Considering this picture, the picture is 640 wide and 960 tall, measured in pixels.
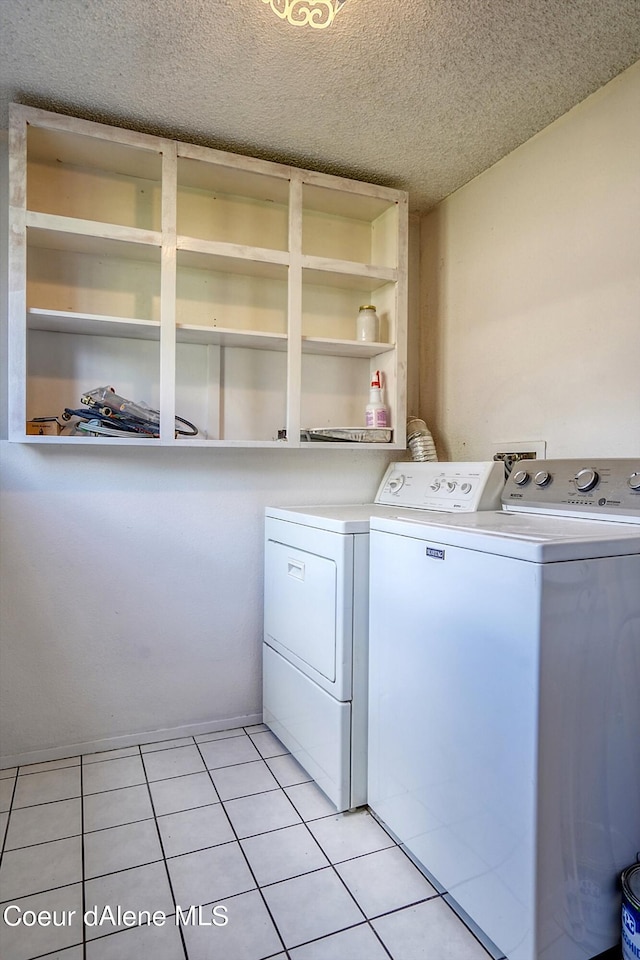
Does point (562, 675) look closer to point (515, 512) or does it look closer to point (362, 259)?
point (515, 512)

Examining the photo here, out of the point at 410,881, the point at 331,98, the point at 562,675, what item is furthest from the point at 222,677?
the point at 331,98

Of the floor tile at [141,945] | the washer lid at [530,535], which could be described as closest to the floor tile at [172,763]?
the floor tile at [141,945]

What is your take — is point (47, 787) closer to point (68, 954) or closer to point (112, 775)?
point (112, 775)

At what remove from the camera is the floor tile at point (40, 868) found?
4.55 ft

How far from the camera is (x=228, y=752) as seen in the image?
2.06 meters

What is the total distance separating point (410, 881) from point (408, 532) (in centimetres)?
90

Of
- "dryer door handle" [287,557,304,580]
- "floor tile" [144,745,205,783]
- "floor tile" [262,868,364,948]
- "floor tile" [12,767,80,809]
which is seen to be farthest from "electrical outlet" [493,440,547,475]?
"floor tile" [12,767,80,809]

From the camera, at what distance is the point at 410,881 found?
1.41 m

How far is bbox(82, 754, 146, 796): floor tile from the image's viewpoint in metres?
1.83

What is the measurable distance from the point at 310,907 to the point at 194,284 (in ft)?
6.89

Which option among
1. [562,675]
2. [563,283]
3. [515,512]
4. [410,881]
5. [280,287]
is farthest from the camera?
[280,287]

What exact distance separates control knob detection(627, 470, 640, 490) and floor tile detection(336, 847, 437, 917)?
1145mm

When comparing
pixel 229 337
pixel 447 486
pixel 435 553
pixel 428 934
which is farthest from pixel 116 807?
pixel 229 337

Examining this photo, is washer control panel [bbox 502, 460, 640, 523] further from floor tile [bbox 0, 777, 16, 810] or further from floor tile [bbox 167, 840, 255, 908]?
floor tile [bbox 0, 777, 16, 810]
